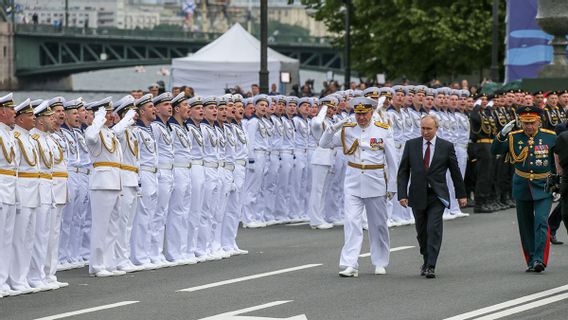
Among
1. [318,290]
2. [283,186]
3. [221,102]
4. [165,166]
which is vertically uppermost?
[221,102]

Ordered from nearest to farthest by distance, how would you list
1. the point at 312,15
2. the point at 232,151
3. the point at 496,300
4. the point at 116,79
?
the point at 496,300 → the point at 232,151 → the point at 312,15 → the point at 116,79

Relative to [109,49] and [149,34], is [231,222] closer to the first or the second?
[149,34]

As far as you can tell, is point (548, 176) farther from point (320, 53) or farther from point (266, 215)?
point (320, 53)

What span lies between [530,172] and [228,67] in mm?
29284

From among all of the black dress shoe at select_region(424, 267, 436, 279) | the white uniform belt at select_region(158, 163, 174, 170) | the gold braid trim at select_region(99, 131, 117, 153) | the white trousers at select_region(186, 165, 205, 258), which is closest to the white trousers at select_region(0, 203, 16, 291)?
the gold braid trim at select_region(99, 131, 117, 153)

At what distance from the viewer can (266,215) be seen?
25.5 metres

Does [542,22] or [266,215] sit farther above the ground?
[542,22]

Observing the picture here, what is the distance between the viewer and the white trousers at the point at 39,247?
16.2 m

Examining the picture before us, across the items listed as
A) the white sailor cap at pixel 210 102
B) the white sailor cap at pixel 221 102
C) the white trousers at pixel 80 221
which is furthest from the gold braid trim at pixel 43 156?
the white sailor cap at pixel 221 102

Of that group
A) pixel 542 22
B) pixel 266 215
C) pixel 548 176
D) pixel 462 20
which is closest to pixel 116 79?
pixel 462 20

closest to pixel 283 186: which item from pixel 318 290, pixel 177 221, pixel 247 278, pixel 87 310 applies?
pixel 177 221

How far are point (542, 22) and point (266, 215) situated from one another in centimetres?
1245

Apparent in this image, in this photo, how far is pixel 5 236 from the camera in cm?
1558

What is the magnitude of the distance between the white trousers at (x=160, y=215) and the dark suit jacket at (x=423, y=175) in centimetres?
295
